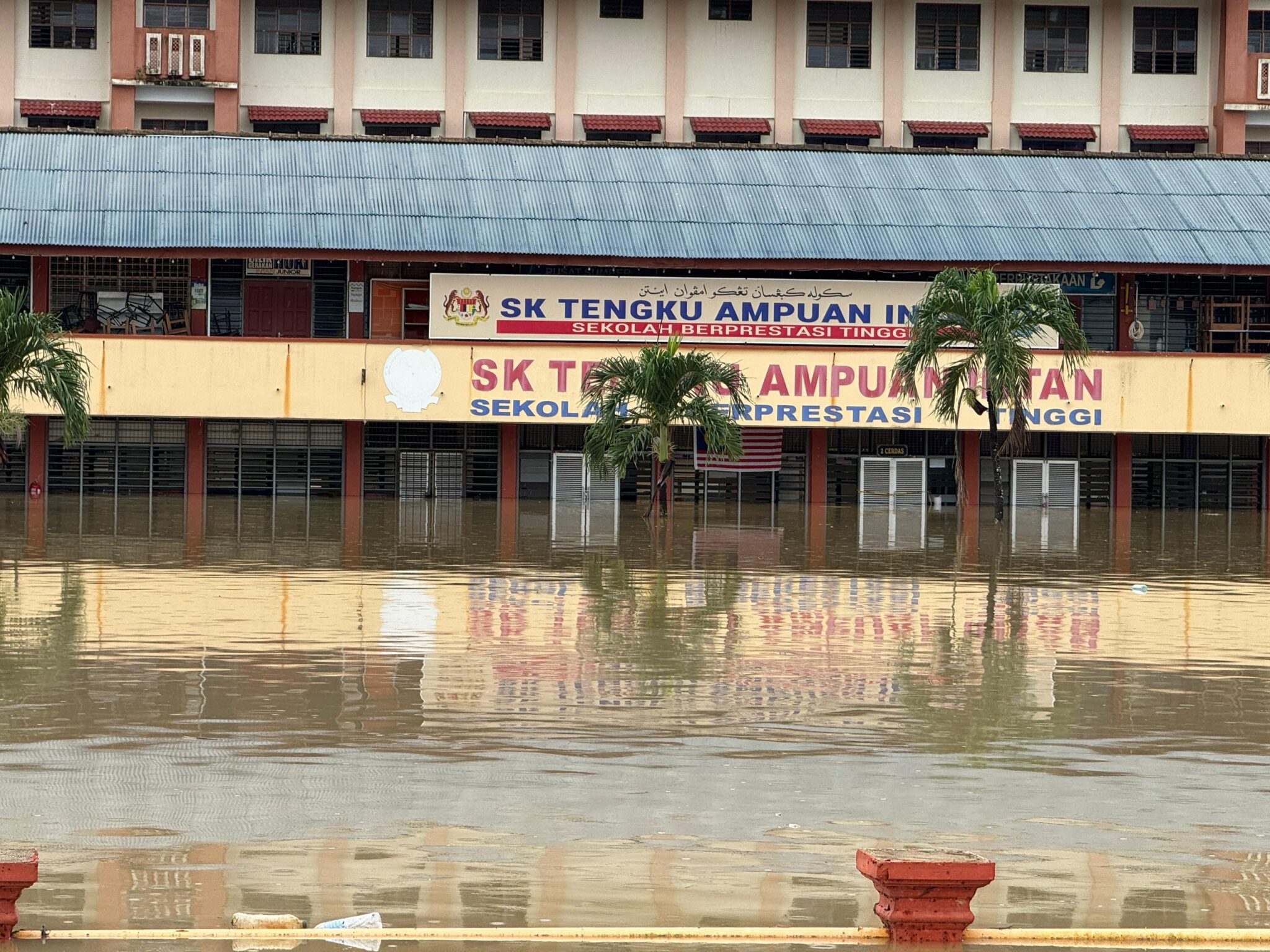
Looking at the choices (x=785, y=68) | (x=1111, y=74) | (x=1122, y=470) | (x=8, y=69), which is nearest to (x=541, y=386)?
(x=1122, y=470)

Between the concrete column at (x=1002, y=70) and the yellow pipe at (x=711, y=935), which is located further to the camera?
the concrete column at (x=1002, y=70)

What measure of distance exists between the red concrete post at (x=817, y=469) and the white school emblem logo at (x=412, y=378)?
947cm

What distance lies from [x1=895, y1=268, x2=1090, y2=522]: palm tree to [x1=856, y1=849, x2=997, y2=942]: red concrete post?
100 ft

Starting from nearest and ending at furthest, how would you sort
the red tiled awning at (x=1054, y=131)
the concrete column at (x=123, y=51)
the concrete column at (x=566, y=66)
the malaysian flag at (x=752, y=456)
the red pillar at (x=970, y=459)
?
the malaysian flag at (x=752, y=456) → the red pillar at (x=970, y=459) → the concrete column at (x=123, y=51) → the concrete column at (x=566, y=66) → the red tiled awning at (x=1054, y=131)

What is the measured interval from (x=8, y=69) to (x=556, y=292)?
19.0 metres

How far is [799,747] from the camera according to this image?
12680 mm

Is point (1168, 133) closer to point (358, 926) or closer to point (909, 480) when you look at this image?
point (909, 480)

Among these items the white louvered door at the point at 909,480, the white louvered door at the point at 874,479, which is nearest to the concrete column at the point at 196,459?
the white louvered door at the point at 874,479

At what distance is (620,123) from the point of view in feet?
174

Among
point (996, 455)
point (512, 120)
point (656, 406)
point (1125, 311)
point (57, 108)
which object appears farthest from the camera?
point (512, 120)

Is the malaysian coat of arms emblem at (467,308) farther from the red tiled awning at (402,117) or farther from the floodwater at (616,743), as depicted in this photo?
the floodwater at (616,743)

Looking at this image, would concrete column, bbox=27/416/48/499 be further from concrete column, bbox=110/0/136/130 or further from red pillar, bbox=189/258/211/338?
concrete column, bbox=110/0/136/130

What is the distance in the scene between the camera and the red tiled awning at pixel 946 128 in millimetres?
54125

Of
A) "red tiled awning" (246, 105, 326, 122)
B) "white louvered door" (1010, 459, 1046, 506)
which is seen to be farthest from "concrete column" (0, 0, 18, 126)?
"white louvered door" (1010, 459, 1046, 506)
